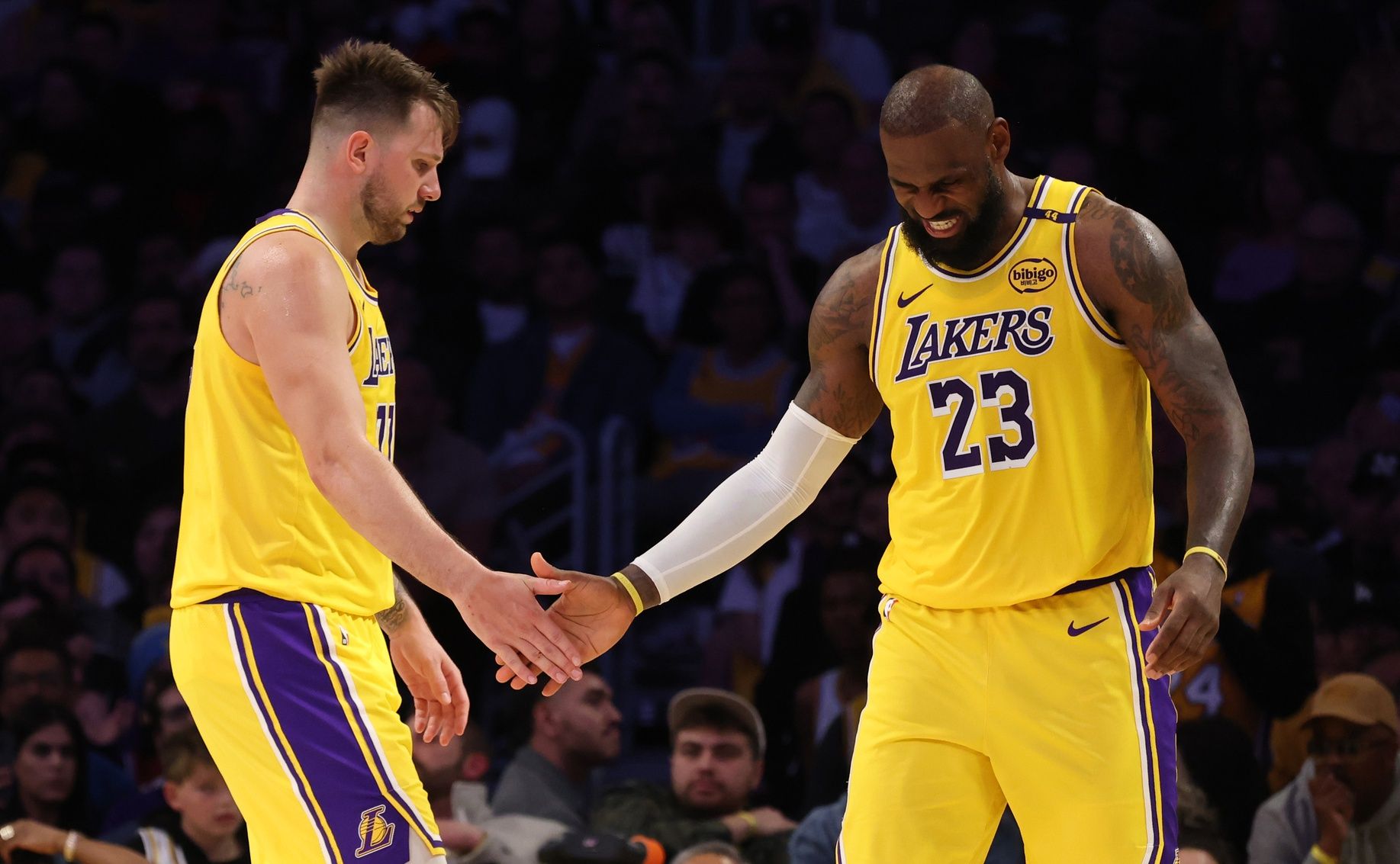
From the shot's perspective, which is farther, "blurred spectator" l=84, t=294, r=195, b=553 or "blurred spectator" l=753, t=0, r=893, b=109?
"blurred spectator" l=753, t=0, r=893, b=109

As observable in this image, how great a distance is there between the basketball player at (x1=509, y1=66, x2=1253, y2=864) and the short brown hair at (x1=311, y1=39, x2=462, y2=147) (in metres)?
1.18

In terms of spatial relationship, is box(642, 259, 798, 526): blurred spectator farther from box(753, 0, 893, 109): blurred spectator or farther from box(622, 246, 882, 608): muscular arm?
box(622, 246, 882, 608): muscular arm

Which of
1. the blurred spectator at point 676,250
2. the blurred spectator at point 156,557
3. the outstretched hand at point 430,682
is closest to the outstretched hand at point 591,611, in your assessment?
the outstretched hand at point 430,682

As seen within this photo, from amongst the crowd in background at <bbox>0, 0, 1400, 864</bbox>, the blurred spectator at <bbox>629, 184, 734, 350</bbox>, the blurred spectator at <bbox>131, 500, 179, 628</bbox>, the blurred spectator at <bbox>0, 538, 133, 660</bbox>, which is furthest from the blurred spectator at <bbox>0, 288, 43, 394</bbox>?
the blurred spectator at <bbox>629, 184, 734, 350</bbox>

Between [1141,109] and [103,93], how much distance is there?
579cm

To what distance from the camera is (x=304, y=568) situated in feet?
13.1

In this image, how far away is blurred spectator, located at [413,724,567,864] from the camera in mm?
6328

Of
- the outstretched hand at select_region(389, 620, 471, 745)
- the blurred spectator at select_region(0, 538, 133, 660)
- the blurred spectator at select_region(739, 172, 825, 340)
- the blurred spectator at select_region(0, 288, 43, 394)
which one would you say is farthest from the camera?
the blurred spectator at select_region(0, 288, 43, 394)

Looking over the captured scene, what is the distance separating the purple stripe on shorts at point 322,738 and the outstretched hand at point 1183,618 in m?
1.67

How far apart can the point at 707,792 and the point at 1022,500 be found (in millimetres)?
2844

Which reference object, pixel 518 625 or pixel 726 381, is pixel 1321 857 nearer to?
pixel 518 625

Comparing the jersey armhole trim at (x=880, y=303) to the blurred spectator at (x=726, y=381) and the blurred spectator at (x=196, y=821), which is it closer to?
the blurred spectator at (x=196, y=821)

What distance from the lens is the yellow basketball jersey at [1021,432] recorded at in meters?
4.05

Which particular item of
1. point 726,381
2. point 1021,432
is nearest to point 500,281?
point 726,381
